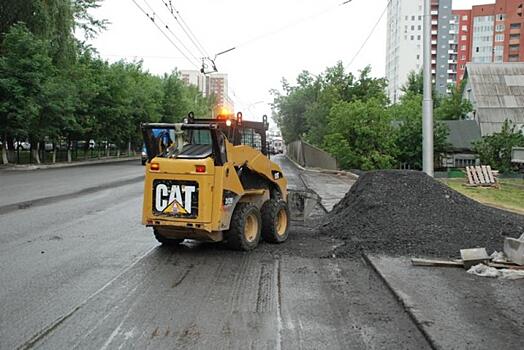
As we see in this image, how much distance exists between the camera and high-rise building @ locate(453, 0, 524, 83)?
132375mm

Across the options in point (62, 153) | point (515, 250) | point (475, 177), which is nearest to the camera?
point (515, 250)

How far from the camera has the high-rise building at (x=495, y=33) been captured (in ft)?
434

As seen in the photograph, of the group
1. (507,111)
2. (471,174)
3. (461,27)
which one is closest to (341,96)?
(507,111)

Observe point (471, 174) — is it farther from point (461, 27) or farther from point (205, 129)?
point (461, 27)

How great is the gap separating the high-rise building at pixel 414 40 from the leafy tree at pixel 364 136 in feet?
341

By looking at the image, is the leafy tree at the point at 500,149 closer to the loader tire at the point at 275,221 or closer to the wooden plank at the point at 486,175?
the wooden plank at the point at 486,175

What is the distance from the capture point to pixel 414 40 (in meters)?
136

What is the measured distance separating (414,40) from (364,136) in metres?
112

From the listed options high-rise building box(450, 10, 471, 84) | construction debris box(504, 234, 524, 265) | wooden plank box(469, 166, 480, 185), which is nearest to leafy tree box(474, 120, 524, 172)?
wooden plank box(469, 166, 480, 185)

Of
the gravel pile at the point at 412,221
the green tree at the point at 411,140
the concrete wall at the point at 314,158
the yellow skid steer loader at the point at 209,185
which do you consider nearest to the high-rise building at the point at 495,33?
the concrete wall at the point at 314,158

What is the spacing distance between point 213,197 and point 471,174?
2026cm

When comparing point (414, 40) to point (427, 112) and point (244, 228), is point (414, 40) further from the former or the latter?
point (244, 228)

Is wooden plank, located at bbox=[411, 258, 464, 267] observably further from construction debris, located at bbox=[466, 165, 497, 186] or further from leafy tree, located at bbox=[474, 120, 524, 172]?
leafy tree, located at bbox=[474, 120, 524, 172]

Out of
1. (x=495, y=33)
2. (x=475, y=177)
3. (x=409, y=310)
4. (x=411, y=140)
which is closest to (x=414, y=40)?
(x=495, y=33)
